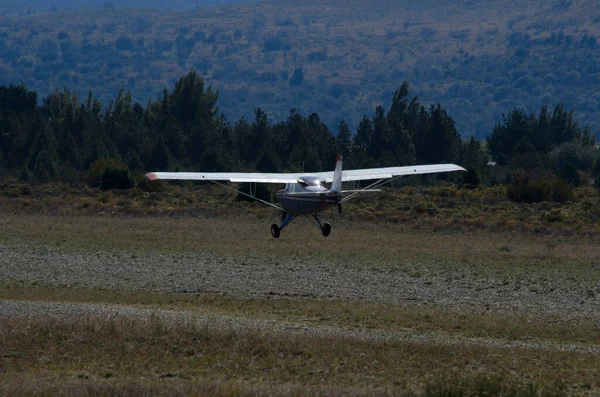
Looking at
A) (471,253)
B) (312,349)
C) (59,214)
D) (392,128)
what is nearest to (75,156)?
(392,128)

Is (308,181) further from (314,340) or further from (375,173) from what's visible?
(314,340)

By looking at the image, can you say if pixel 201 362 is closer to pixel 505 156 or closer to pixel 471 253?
pixel 471 253

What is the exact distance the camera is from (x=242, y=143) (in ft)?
323

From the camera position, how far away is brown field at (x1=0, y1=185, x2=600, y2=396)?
18531 millimetres

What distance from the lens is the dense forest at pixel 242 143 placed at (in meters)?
85.3

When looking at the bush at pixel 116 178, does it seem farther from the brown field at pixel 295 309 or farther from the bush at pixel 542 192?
the bush at pixel 542 192

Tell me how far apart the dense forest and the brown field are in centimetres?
3206

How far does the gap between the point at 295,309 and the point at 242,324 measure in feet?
13.1

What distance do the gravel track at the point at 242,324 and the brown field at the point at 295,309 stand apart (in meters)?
0.06

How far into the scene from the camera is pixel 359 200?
6600cm

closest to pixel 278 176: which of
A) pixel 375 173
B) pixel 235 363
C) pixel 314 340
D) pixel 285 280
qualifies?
pixel 375 173

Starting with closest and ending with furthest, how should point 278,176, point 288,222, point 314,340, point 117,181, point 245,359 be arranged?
1. point 245,359
2. point 314,340
3. point 288,222
4. point 278,176
5. point 117,181

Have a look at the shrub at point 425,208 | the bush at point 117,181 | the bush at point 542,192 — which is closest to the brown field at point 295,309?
the shrub at point 425,208

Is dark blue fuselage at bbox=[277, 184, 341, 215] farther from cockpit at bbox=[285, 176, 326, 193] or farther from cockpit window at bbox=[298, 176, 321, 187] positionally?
cockpit window at bbox=[298, 176, 321, 187]
